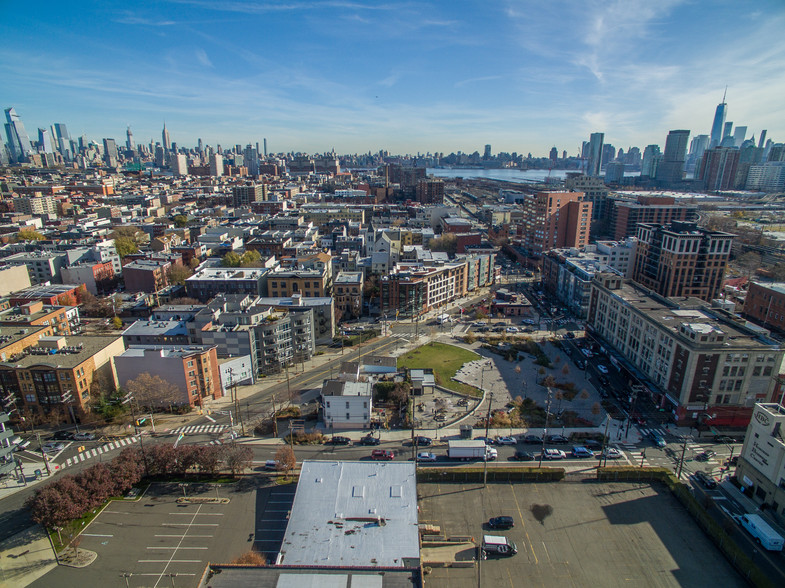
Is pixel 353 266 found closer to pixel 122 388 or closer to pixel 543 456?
pixel 122 388

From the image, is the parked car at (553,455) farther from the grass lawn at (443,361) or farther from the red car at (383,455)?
the red car at (383,455)

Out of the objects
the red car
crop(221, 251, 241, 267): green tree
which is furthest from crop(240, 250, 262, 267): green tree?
the red car

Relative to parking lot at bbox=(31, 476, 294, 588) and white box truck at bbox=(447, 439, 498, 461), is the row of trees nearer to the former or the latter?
parking lot at bbox=(31, 476, 294, 588)

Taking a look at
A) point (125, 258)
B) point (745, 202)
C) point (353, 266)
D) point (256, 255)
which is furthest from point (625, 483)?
point (745, 202)

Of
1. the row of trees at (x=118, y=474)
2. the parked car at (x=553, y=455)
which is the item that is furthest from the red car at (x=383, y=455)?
the parked car at (x=553, y=455)

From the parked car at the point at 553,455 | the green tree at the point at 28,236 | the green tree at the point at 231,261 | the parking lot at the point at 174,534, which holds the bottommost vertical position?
the parking lot at the point at 174,534

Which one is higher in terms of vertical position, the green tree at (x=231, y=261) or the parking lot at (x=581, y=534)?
the green tree at (x=231, y=261)

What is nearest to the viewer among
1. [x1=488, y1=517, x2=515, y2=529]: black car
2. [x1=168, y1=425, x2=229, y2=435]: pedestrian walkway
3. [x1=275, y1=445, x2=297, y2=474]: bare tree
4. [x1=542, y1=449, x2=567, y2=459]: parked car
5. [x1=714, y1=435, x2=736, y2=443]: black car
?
[x1=488, y1=517, x2=515, y2=529]: black car
